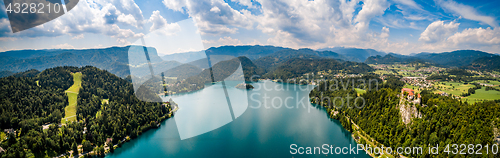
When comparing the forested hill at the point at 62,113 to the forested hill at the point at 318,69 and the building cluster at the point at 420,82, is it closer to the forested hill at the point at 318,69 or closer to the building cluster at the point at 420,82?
the building cluster at the point at 420,82

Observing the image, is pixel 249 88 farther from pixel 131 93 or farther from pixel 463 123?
pixel 463 123

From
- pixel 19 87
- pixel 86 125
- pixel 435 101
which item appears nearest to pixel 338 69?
pixel 435 101

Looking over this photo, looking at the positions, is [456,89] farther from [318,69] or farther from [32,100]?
[32,100]

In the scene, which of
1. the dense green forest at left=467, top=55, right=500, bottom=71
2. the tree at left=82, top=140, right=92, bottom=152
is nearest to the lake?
the tree at left=82, top=140, right=92, bottom=152

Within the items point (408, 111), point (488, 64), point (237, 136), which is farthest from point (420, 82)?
point (488, 64)

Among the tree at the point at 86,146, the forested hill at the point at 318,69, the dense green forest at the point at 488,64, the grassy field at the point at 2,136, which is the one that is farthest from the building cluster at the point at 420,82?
the grassy field at the point at 2,136

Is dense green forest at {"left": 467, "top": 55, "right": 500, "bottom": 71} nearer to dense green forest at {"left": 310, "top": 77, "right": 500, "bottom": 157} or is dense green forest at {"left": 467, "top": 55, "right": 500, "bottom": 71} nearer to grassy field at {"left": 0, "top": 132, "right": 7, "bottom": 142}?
dense green forest at {"left": 310, "top": 77, "right": 500, "bottom": 157}
